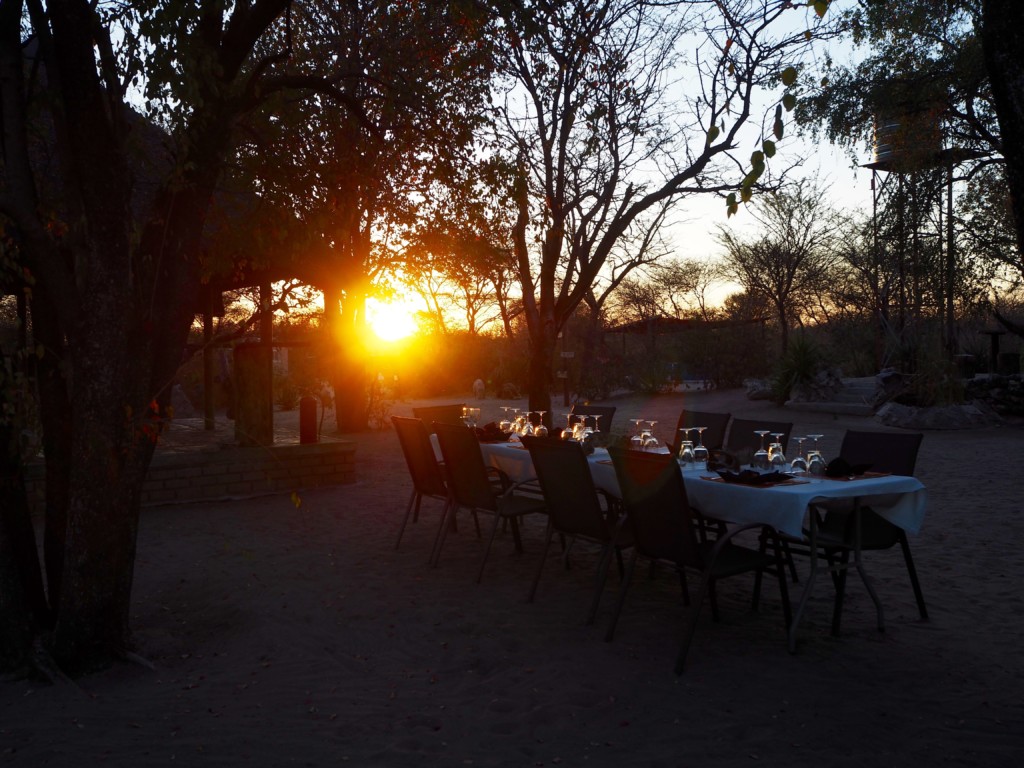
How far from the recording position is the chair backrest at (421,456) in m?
6.09

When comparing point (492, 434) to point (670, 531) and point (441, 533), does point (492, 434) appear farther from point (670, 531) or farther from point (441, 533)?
point (670, 531)

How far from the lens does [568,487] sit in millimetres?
4719

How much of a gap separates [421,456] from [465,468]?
0.66m

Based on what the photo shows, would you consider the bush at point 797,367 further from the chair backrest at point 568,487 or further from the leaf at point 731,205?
the leaf at point 731,205

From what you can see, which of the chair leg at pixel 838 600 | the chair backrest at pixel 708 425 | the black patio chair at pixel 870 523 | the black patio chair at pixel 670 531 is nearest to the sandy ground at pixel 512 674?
the chair leg at pixel 838 600

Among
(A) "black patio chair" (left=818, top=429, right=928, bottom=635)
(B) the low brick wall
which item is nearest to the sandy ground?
(A) "black patio chair" (left=818, top=429, right=928, bottom=635)

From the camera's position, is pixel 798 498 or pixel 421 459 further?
pixel 421 459

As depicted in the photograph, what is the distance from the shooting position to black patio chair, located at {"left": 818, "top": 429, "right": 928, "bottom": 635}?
4.37 metres

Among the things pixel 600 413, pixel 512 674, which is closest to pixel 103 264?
pixel 512 674

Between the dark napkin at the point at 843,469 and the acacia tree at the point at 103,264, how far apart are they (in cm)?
325

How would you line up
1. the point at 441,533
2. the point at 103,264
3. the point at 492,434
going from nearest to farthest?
the point at 103,264 < the point at 441,533 < the point at 492,434

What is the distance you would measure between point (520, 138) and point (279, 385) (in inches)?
529

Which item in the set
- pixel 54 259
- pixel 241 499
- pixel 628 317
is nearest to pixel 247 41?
pixel 54 259

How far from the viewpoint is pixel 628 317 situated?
3366 cm
